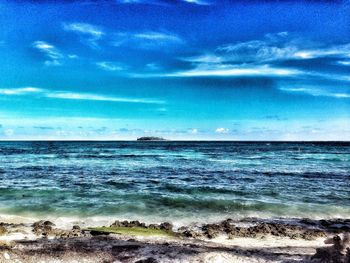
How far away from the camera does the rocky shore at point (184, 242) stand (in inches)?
342

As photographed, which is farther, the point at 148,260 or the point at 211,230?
the point at 211,230

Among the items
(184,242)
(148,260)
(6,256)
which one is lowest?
(184,242)

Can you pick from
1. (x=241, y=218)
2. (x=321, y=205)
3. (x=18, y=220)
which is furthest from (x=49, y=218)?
(x=321, y=205)

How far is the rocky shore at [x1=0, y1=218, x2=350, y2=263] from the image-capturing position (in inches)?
342

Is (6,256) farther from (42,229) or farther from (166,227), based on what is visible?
(166,227)

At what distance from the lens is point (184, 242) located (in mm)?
10633

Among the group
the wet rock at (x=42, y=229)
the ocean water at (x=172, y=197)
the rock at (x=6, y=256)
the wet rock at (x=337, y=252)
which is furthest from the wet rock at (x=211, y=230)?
the rock at (x=6, y=256)

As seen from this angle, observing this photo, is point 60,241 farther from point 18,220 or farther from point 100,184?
point 100,184

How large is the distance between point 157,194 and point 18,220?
25.1 ft

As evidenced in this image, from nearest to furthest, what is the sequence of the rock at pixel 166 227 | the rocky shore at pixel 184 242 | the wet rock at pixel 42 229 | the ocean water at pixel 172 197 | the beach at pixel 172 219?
the rocky shore at pixel 184 242 → the beach at pixel 172 219 → the wet rock at pixel 42 229 → the rock at pixel 166 227 → the ocean water at pixel 172 197

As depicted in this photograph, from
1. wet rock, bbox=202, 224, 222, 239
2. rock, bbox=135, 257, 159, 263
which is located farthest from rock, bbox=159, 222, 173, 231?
rock, bbox=135, 257, 159, 263

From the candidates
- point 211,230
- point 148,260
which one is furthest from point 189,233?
point 148,260

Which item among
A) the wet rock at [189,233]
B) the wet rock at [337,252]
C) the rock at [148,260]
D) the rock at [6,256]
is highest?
the wet rock at [337,252]

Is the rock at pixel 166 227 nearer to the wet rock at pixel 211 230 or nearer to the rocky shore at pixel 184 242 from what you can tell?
the rocky shore at pixel 184 242
